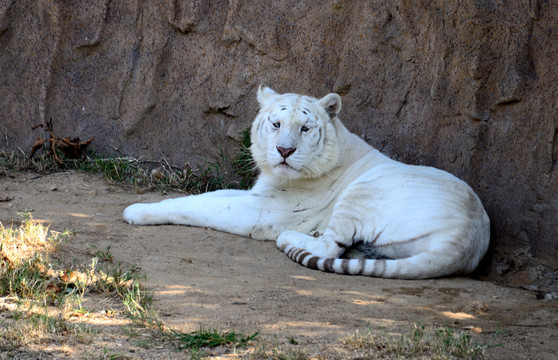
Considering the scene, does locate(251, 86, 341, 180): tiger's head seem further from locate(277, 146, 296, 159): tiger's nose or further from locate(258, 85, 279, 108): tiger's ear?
locate(258, 85, 279, 108): tiger's ear

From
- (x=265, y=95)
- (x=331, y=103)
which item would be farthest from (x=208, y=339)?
(x=265, y=95)

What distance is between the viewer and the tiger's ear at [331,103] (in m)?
6.06

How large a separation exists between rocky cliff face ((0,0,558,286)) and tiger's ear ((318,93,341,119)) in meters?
0.81

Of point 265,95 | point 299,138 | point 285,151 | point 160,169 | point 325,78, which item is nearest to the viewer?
point 285,151

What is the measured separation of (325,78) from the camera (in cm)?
718

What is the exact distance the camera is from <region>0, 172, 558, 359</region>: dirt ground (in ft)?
12.7

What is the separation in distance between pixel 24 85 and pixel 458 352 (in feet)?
19.5

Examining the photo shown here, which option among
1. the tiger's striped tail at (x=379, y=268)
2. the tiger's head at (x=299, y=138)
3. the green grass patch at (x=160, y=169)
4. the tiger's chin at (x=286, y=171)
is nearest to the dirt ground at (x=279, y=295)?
the tiger's striped tail at (x=379, y=268)

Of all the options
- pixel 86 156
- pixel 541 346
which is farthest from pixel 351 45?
pixel 541 346

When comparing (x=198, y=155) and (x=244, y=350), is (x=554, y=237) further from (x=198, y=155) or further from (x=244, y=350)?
(x=198, y=155)

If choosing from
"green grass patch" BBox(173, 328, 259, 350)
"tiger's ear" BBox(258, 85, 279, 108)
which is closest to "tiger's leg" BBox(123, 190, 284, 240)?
"tiger's ear" BBox(258, 85, 279, 108)

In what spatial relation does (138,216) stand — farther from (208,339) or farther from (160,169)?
(208,339)

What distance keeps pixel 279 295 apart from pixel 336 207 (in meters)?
1.46

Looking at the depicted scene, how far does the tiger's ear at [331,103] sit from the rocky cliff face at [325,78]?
814mm
